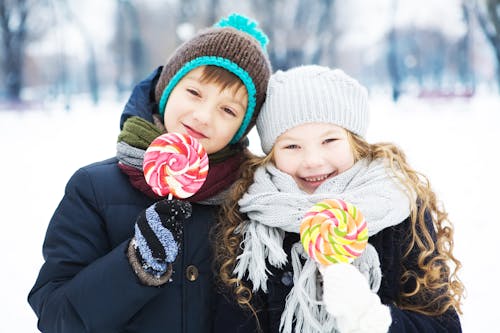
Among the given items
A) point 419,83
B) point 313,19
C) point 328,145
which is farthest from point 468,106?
point 328,145

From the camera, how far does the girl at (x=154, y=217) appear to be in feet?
4.73

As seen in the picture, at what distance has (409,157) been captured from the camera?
182 inches

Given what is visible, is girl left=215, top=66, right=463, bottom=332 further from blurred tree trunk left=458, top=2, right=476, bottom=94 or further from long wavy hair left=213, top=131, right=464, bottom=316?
blurred tree trunk left=458, top=2, right=476, bottom=94

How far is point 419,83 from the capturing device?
5914 mm

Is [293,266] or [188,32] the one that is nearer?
[293,266]

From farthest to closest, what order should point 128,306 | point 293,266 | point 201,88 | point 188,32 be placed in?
point 188,32, point 201,88, point 293,266, point 128,306

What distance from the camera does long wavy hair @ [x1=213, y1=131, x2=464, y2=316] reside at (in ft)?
5.02

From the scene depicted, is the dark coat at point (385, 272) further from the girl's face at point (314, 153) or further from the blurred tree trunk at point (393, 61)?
the blurred tree trunk at point (393, 61)

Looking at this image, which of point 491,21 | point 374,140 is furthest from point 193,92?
point 491,21

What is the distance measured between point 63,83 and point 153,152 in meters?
4.82

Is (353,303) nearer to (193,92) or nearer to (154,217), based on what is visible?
(154,217)

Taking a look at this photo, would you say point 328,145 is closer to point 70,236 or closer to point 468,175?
point 70,236

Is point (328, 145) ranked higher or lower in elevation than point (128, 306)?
higher

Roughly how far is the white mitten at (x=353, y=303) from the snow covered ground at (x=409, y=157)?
1934 millimetres
